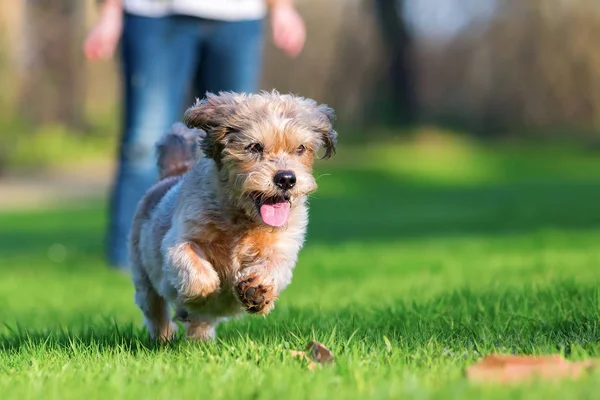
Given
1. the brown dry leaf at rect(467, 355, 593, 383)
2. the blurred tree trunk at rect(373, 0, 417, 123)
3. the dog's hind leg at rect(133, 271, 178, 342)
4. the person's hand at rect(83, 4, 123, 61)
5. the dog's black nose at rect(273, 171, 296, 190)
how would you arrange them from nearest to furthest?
the brown dry leaf at rect(467, 355, 593, 383)
the dog's black nose at rect(273, 171, 296, 190)
the dog's hind leg at rect(133, 271, 178, 342)
the person's hand at rect(83, 4, 123, 61)
the blurred tree trunk at rect(373, 0, 417, 123)

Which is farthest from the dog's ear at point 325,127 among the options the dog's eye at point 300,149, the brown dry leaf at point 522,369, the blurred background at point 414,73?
the blurred background at point 414,73

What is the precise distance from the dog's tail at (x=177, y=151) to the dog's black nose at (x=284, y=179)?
4.01 feet

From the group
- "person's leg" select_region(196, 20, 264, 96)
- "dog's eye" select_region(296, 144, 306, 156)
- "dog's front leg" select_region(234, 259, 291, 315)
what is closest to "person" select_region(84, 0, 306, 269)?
"person's leg" select_region(196, 20, 264, 96)

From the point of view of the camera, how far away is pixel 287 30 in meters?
7.12

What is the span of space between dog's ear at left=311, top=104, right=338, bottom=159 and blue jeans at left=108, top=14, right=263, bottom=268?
2.00m

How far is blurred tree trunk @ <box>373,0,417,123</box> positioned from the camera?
29.8 metres

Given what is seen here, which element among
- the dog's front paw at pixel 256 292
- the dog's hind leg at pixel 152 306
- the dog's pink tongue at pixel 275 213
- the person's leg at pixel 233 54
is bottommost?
the dog's hind leg at pixel 152 306

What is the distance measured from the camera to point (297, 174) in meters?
4.63

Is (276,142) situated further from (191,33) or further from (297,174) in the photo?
(191,33)

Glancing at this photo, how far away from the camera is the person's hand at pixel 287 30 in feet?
23.0

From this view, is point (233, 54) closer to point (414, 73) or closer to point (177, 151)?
point (177, 151)

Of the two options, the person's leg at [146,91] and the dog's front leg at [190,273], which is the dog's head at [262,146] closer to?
the dog's front leg at [190,273]

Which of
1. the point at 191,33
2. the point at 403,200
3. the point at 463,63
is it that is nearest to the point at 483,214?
the point at 403,200

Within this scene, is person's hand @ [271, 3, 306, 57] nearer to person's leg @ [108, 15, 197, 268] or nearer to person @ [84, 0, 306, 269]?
person @ [84, 0, 306, 269]
